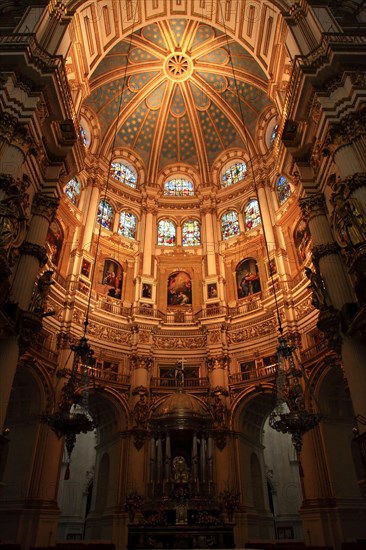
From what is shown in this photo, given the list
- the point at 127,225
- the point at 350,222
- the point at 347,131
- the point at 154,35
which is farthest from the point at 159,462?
the point at 154,35

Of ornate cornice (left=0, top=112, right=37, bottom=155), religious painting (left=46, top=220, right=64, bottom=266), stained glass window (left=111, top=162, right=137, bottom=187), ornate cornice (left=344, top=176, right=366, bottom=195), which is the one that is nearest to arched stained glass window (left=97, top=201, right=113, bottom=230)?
stained glass window (left=111, top=162, right=137, bottom=187)

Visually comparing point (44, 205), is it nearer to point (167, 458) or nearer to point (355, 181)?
point (355, 181)

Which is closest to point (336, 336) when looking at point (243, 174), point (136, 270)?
point (136, 270)

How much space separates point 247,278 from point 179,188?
9648mm

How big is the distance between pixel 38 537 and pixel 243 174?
2230 centimetres

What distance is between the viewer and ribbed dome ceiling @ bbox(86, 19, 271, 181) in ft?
81.7

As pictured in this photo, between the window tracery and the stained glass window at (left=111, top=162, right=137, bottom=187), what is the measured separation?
2.58 metres

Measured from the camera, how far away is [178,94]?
28.1m

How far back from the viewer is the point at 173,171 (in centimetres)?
2888

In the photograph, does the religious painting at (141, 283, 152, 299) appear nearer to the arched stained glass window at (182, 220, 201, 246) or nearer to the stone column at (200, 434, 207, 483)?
the arched stained glass window at (182, 220, 201, 246)

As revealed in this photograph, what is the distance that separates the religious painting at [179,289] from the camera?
2317 cm

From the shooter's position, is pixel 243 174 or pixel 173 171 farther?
pixel 173 171

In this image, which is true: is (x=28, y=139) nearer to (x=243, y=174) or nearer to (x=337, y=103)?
(x=337, y=103)

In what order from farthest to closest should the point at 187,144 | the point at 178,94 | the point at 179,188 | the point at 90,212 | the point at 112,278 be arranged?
the point at 187,144, the point at 179,188, the point at 178,94, the point at 90,212, the point at 112,278
